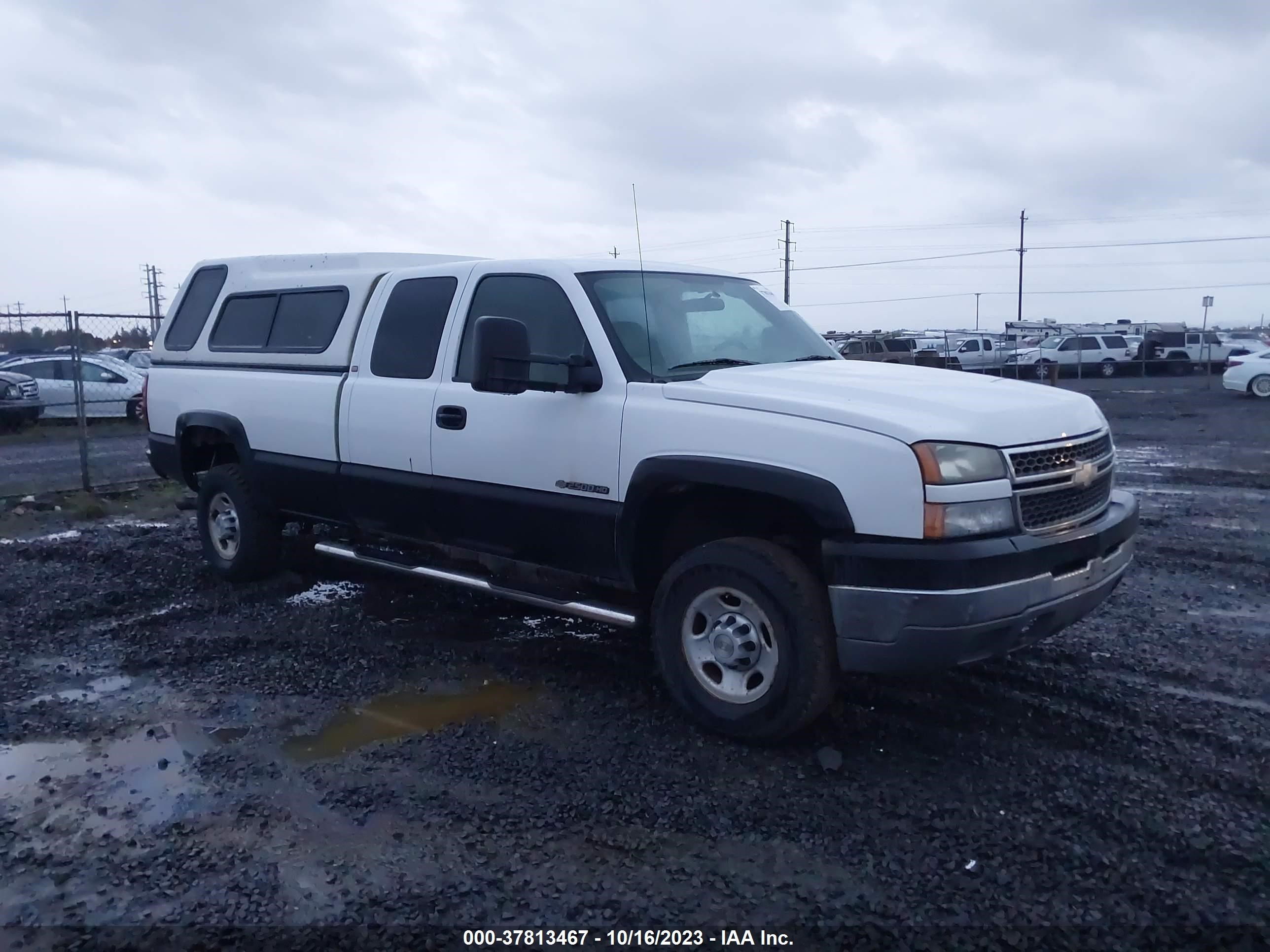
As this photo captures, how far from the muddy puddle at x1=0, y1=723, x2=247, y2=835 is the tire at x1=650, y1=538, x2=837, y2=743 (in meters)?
2.03

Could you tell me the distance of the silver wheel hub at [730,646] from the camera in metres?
4.32

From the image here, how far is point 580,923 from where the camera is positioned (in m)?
3.12

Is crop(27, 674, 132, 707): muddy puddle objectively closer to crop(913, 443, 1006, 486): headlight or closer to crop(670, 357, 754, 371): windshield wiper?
crop(670, 357, 754, 371): windshield wiper

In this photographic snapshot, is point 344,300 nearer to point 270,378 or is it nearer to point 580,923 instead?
point 270,378

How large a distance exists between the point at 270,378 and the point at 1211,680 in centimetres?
552

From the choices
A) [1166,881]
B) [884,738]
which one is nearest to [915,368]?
[884,738]

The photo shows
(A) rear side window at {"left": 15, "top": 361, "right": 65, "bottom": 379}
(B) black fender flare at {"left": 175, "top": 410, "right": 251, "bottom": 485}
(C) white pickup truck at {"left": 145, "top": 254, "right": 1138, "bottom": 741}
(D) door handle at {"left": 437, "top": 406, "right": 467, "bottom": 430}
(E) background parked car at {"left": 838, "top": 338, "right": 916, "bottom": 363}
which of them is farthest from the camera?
(E) background parked car at {"left": 838, "top": 338, "right": 916, "bottom": 363}

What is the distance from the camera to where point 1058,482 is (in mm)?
4223

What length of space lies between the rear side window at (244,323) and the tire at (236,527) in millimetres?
840

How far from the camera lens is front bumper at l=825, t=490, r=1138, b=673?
12.6ft

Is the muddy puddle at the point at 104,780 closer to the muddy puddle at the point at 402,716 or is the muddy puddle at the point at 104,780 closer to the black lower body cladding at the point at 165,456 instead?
the muddy puddle at the point at 402,716

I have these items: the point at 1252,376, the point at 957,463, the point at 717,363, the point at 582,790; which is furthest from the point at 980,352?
the point at 582,790

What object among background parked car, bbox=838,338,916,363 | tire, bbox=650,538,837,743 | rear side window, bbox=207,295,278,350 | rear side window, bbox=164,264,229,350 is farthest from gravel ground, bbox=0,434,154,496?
background parked car, bbox=838,338,916,363

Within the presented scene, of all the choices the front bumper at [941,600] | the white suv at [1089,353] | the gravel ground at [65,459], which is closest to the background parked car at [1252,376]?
the white suv at [1089,353]
